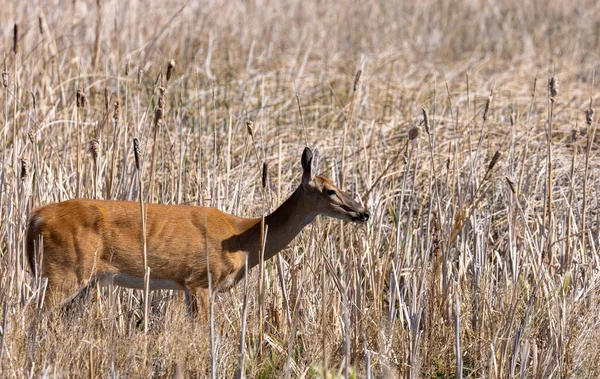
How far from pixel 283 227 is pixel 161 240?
71cm

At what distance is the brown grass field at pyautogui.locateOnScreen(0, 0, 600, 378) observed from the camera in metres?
4.87

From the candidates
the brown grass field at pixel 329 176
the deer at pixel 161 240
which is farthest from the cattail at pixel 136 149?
the deer at pixel 161 240

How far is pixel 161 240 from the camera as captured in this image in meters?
5.43

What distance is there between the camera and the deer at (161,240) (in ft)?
17.1

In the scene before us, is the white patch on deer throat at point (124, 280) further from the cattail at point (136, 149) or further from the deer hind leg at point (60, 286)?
the cattail at point (136, 149)

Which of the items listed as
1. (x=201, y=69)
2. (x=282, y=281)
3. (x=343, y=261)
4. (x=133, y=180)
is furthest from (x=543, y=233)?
(x=201, y=69)

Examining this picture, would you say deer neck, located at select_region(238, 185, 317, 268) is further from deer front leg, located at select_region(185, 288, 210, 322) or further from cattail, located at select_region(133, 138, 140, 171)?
cattail, located at select_region(133, 138, 140, 171)

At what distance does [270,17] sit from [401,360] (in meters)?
7.47

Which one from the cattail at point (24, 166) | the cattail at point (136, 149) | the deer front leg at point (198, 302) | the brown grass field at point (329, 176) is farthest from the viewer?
the deer front leg at point (198, 302)

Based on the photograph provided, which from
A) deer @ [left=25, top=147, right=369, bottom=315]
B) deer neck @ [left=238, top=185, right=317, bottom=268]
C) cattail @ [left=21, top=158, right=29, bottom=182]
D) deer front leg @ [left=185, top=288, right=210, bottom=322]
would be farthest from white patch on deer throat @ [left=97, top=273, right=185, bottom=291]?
cattail @ [left=21, top=158, right=29, bottom=182]

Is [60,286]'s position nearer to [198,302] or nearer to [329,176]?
[198,302]


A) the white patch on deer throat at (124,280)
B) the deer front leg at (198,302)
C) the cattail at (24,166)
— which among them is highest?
the cattail at (24,166)

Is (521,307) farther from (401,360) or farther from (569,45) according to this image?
(569,45)

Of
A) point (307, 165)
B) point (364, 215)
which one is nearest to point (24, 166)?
point (307, 165)
